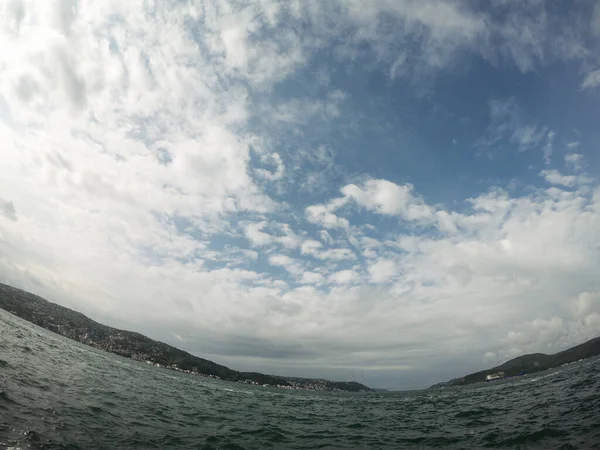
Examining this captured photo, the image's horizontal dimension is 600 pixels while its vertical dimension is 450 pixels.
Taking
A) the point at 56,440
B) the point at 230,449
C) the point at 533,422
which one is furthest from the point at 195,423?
the point at 533,422

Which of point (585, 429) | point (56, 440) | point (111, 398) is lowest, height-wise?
point (111, 398)

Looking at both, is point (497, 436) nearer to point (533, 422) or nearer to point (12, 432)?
point (533, 422)

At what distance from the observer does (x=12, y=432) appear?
14.2 meters

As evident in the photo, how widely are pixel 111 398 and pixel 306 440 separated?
20.8 m

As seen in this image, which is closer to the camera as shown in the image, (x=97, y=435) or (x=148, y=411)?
(x=97, y=435)

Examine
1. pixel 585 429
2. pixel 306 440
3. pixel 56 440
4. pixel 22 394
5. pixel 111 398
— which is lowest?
pixel 111 398

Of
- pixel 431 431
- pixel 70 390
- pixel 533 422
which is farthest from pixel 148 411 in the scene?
pixel 533 422

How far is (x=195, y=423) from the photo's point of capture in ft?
92.3

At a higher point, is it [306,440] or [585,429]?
[585,429]

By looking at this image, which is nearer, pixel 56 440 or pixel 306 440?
pixel 56 440

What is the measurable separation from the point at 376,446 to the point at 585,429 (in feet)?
46.7

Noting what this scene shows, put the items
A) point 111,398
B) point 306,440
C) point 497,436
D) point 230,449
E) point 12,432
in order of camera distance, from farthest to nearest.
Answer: point 111,398 → point 306,440 → point 497,436 → point 230,449 → point 12,432

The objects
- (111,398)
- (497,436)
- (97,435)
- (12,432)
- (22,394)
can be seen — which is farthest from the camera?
(111,398)

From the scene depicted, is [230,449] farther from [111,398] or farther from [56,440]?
[111,398]
